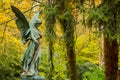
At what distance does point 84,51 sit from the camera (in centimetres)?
2180

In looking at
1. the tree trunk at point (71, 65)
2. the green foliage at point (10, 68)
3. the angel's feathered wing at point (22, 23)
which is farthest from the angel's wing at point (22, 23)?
the green foliage at point (10, 68)

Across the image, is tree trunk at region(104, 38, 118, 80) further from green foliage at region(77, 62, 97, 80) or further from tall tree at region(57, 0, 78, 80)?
green foliage at region(77, 62, 97, 80)

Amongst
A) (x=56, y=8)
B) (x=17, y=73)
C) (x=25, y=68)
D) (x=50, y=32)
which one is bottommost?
(x=17, y=73)

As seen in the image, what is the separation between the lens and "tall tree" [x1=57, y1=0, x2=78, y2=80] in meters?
11.4

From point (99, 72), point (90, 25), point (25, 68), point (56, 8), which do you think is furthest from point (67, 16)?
point (99, 72)

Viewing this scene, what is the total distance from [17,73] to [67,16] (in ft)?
27.5

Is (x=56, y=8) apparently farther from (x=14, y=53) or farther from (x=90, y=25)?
(x=14, y=53)

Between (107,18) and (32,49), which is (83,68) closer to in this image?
(107,18)

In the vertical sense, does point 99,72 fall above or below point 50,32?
below

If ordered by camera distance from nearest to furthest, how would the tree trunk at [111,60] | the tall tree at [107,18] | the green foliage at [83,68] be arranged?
the tall tree at [107,18] < the tree trunk at [111,60] < the green foliage at [83,68]

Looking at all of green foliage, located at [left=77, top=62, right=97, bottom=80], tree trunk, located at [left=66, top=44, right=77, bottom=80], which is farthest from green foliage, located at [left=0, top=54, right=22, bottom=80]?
tree trunk, located at [left=66, top=44, right=77, bottom=80]

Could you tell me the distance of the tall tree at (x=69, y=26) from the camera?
448 inches

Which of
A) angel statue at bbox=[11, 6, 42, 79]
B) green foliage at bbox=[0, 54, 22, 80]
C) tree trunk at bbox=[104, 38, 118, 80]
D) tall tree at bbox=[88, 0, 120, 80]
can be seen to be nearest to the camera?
angel statue at bbox=[11, 6, 42, 79]

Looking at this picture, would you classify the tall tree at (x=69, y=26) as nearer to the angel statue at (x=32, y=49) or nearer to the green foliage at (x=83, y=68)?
the angel statue at (x=32, y=49)
